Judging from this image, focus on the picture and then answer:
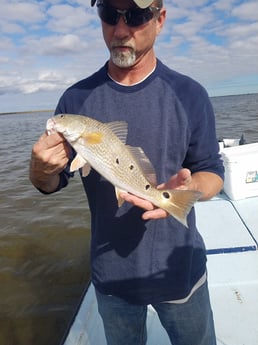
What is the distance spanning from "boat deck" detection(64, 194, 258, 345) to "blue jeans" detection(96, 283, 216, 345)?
836 mm

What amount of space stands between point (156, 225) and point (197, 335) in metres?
0.97

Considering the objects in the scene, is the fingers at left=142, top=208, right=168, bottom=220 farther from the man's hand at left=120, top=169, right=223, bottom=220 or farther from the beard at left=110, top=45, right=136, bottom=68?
the beard at left=110, top=45, right=136, bottom=68

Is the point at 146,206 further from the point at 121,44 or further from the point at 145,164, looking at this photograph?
the point at 121,44

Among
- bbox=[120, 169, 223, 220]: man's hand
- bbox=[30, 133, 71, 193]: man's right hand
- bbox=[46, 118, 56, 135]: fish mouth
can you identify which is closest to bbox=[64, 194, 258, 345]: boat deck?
bbox=[120, 169, 223, 220]: man's hand

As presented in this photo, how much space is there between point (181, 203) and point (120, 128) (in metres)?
0.65

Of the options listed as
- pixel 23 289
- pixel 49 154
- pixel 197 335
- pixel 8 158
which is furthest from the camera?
pixel 8 158

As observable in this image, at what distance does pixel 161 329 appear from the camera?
3562mm

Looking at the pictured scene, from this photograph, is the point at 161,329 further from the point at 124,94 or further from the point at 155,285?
the point at 124,94

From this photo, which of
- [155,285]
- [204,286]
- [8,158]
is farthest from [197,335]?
[8,158]

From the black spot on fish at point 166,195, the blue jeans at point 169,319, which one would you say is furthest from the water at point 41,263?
the black spot on fish at point 166,195

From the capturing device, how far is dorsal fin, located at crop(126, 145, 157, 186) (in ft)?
7.32

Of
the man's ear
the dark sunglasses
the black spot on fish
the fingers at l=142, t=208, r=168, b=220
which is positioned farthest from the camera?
the man's ear

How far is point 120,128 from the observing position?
2.24 meters

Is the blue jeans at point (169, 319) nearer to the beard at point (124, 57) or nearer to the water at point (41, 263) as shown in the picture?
the beard at point (124, 57)
